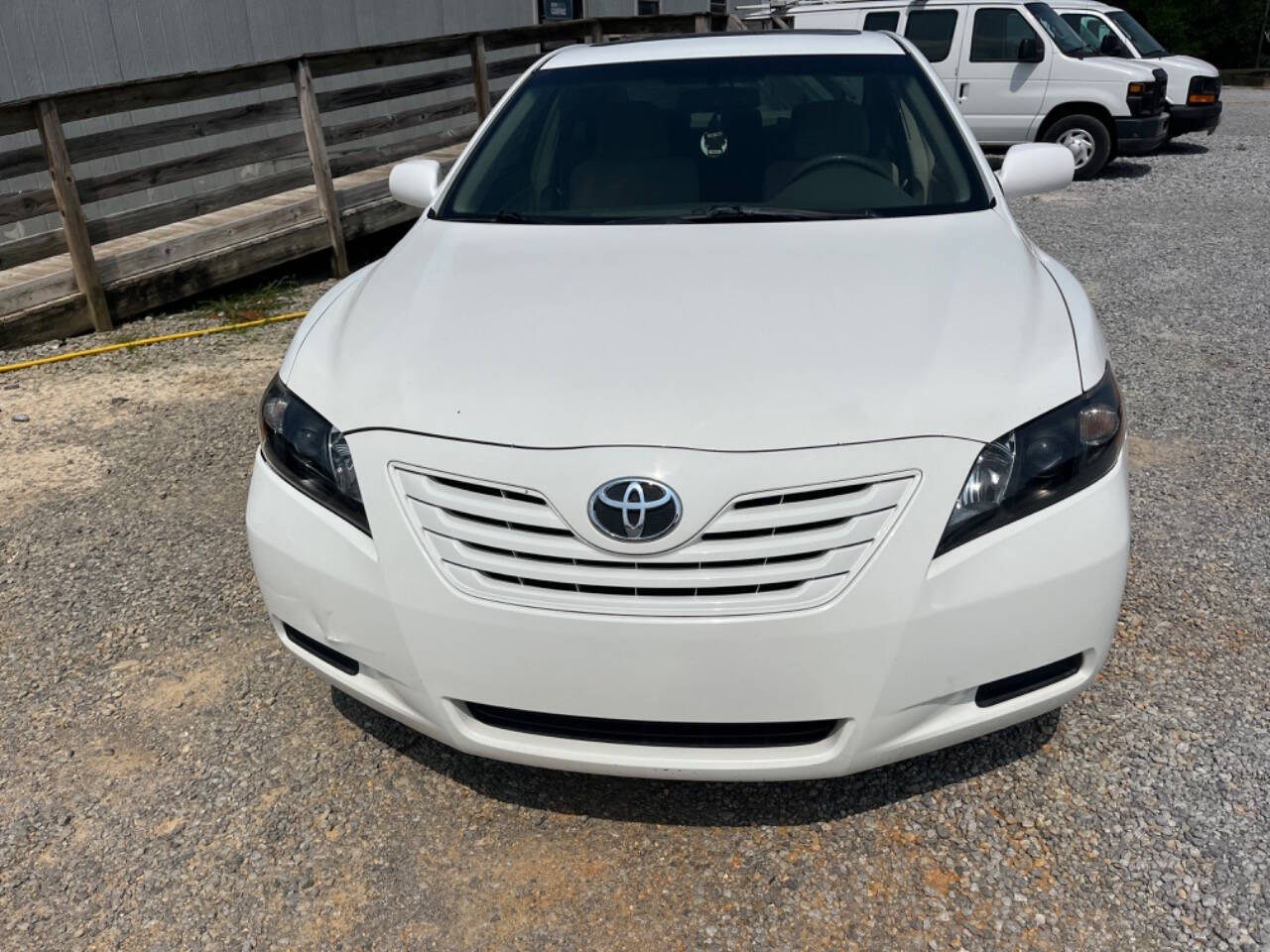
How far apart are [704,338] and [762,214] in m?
0.88

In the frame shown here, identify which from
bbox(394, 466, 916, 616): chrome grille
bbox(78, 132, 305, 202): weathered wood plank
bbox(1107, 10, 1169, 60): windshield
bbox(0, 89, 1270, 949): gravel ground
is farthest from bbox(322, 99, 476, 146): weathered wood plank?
bbox(1107, 10, 1169, 60): windshield

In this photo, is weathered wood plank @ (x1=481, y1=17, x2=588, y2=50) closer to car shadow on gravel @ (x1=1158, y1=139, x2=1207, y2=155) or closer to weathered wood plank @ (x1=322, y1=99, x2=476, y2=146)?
weathered wood plank @ (x1=322, y1=99, x2=476, y2=146)

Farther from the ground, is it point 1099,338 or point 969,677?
point 1099,338

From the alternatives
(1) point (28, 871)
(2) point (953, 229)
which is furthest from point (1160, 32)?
(1) point (28, 871)

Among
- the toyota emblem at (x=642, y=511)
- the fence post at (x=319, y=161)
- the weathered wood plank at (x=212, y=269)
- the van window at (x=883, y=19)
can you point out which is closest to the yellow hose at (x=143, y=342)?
the weathered wood plank at (x=212, y=269)

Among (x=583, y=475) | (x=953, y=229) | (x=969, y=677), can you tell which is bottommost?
(x=969, y=677)

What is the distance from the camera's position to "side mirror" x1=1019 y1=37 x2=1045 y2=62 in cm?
1073

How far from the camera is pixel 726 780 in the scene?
6.66 feet

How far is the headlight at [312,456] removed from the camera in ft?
7.03

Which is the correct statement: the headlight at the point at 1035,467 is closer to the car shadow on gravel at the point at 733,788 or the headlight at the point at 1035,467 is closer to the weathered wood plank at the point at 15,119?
the car shadow on gravel at the point at 733,788

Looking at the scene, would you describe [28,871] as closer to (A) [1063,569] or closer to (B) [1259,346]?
(A) [1063,569]

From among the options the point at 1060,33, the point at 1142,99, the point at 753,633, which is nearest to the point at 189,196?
the point at 753,633

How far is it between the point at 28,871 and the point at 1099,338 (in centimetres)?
268

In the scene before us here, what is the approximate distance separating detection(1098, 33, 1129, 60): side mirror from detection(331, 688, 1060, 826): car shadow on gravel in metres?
10.5
